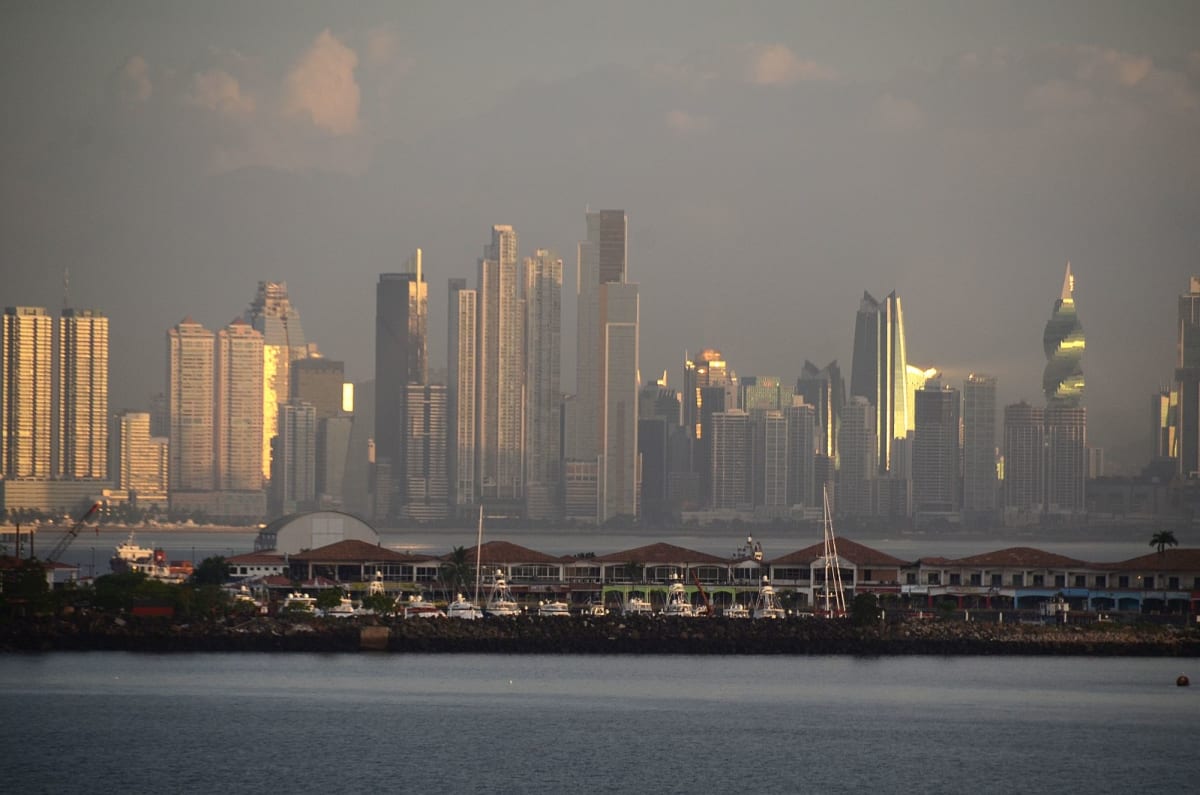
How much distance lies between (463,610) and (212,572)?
54.6 ft

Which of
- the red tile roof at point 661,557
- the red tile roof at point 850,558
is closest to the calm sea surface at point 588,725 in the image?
the red tile roof at point 850,558

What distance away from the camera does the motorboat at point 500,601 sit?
7844 centimetres

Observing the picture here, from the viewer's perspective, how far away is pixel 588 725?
2042 inches

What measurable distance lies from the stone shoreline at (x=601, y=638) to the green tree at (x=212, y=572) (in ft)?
56.9

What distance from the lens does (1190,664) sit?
222ft

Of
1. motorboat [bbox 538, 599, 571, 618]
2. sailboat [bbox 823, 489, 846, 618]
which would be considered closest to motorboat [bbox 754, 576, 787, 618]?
sailboat [bbox 823, 489, 846, 618]

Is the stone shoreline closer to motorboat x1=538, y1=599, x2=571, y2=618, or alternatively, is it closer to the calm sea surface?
the calm sea surface

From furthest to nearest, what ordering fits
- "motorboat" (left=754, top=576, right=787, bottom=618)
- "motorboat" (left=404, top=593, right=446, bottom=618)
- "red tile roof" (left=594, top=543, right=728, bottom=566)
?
1. "red tile roof" (left=594, top=543, right=728, bottom=566)
2. "motorboat" (left=754, top=576, right=787, bottom=618)
3. "motorboat" (left=404, top=593, right=446, bottom=618)

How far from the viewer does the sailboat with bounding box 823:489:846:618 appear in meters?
80.5

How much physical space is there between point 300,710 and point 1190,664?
30.7 m

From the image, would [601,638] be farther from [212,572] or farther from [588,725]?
[212,572]

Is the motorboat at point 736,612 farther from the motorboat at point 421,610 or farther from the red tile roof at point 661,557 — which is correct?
the motorboat at point 421,610

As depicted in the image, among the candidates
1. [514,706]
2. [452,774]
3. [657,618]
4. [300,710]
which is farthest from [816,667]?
[452,774]

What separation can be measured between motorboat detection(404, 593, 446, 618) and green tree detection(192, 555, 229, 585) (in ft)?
35.7
